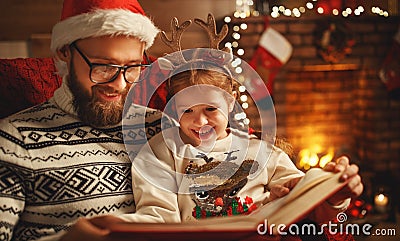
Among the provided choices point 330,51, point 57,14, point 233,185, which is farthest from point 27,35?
point 233,185

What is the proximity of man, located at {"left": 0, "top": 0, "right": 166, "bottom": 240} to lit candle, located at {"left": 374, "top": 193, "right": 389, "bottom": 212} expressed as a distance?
224 centimetres

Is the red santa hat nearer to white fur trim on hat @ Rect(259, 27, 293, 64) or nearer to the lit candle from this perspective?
white fur trim on hat @ Rect(259, 27, 293, 64)

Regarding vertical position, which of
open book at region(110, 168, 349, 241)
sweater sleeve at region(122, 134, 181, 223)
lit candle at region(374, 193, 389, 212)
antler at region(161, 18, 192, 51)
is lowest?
lit candle at region(374, 193, 389, 212)

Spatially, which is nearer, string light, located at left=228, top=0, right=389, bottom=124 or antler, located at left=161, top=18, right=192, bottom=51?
antler, located at left=161, top=18, right=192, bottom=51

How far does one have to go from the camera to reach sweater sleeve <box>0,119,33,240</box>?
46.7 inches

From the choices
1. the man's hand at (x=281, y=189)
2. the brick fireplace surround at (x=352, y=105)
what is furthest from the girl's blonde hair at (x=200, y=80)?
the brick fireplace surround at (x=352, y=105)

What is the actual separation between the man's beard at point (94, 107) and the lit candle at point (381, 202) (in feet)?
7.45

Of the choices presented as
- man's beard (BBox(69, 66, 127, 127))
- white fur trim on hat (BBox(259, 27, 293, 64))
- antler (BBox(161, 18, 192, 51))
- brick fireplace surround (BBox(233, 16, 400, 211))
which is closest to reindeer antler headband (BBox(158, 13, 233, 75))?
antler (BBox(161, 18, 192, 51))

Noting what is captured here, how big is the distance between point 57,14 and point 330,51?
1.53 meters

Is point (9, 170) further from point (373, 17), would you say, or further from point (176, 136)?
point (373, 17)

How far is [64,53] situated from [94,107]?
17cm

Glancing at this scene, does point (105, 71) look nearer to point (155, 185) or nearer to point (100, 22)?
point (100, 22)

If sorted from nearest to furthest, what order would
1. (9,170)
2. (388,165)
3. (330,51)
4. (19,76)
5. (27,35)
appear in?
(9,170) → (19,76) → (27,35) → (330,51) → (388,165)

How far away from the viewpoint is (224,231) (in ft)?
3.05
